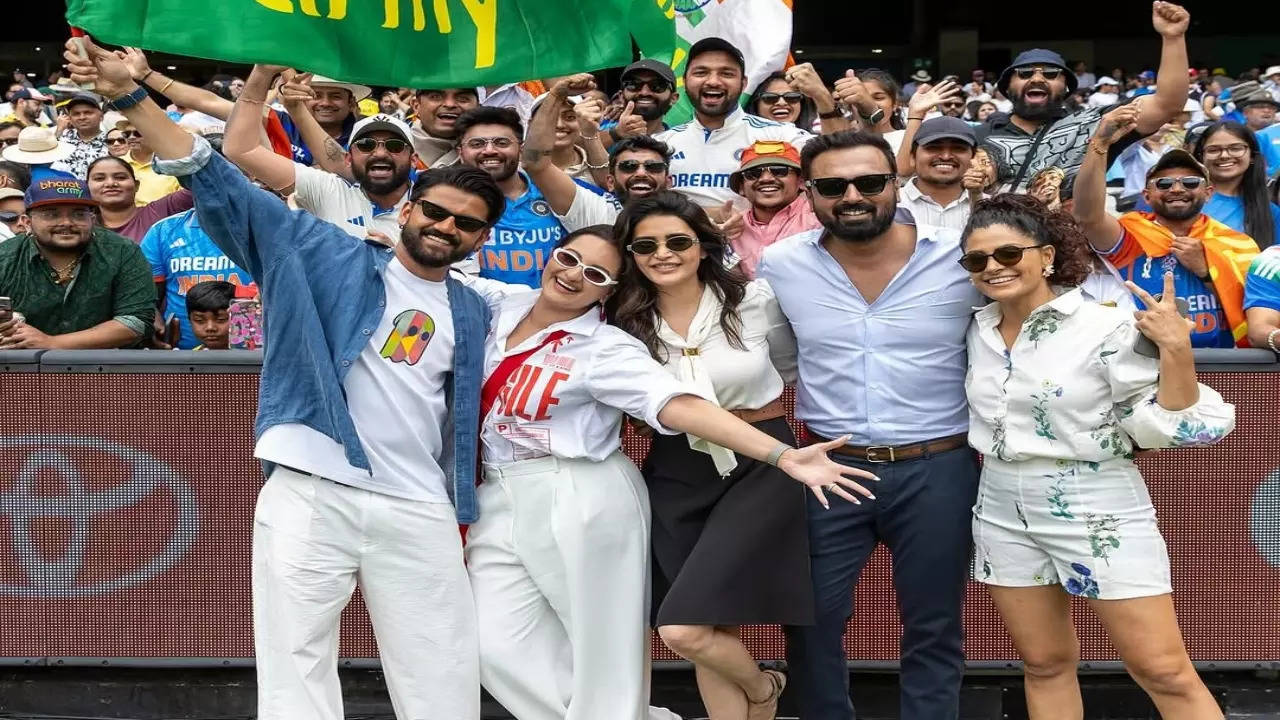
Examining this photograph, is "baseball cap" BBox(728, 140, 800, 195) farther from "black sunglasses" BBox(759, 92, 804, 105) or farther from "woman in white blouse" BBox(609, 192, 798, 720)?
"black sunglasses" BBox(759, 92, 804, 105)

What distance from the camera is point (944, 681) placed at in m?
5.16

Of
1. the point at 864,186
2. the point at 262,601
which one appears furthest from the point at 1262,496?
the point at 262,601

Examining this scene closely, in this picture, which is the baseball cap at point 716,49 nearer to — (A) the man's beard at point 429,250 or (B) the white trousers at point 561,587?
(A) the man's beard at point 429,250

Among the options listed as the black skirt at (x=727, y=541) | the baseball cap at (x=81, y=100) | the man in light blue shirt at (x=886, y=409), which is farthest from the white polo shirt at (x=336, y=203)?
the baseball cap at (x=81, y=100)

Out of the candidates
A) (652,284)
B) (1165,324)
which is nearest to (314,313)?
(652,284)

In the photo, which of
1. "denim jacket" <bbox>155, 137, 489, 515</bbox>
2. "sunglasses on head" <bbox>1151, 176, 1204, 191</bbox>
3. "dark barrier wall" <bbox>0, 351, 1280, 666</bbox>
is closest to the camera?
"denim jacket" <bbox>155, 137, 489, 515</bbox>

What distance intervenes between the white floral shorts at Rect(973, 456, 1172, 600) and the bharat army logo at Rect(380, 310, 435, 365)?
6.31 ft

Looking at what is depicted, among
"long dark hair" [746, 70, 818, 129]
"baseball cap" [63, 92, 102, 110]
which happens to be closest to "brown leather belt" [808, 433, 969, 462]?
"long dark hair" [746, 70, 818, 129]

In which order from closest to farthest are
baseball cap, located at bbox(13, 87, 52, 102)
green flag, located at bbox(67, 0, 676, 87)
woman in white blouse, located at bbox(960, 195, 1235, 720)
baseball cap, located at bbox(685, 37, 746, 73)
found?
1. woman in white blouse, located at bbox(960, 195, 1235, 720)
2. green flag, located at bbox(67, 0, 676, 87)
3. baseball cap, located at bbox(685, 37, 746, 73)
4. baseball cap, located at bbox(13, 87, 52, 102)

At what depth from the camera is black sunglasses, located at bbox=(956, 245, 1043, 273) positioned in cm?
481

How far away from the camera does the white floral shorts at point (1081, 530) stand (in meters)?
4.74

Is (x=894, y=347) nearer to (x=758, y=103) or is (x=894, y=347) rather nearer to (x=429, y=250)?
(x=429, y=250)

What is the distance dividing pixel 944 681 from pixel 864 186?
171 cm

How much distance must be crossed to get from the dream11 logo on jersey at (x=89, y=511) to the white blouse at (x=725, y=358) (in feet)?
7.12
